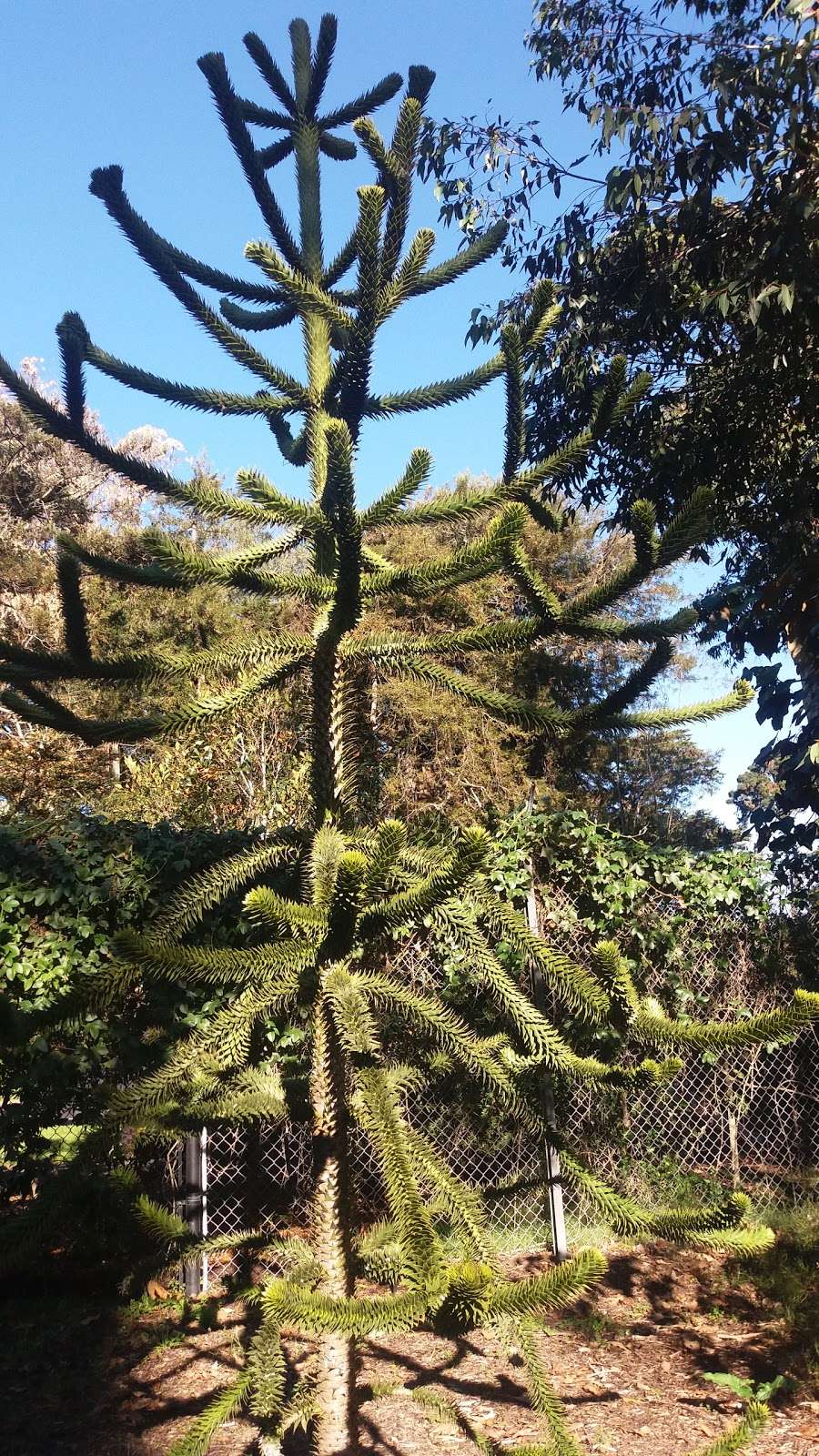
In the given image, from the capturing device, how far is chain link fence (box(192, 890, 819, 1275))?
538cm

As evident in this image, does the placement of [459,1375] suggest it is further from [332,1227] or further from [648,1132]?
[332,1227]

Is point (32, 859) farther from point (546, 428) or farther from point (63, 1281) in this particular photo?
point (546, 428)

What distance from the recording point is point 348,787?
98.8 inches

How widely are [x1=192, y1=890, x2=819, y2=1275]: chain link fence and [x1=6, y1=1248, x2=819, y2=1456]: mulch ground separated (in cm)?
66

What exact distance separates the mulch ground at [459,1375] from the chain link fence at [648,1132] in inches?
25.8

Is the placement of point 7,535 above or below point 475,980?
above

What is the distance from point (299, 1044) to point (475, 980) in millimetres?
→ 1092

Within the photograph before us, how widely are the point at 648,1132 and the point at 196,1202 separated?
2.85 metres

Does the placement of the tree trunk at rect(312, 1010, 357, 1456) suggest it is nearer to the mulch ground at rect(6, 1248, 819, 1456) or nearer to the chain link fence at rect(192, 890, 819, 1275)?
the mulch ground at rect(6, 1248, 819, 1456)

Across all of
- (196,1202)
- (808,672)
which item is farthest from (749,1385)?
(808,672)

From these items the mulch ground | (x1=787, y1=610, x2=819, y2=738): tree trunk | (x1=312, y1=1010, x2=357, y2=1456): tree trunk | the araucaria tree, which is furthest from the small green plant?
(x1=787, y1=610, x2=819, y2=738): tree trunk

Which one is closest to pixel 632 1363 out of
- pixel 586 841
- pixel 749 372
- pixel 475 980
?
pixel 475 980

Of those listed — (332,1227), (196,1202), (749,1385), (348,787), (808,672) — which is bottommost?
(749,1385)

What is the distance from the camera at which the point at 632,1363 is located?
4363 mm
